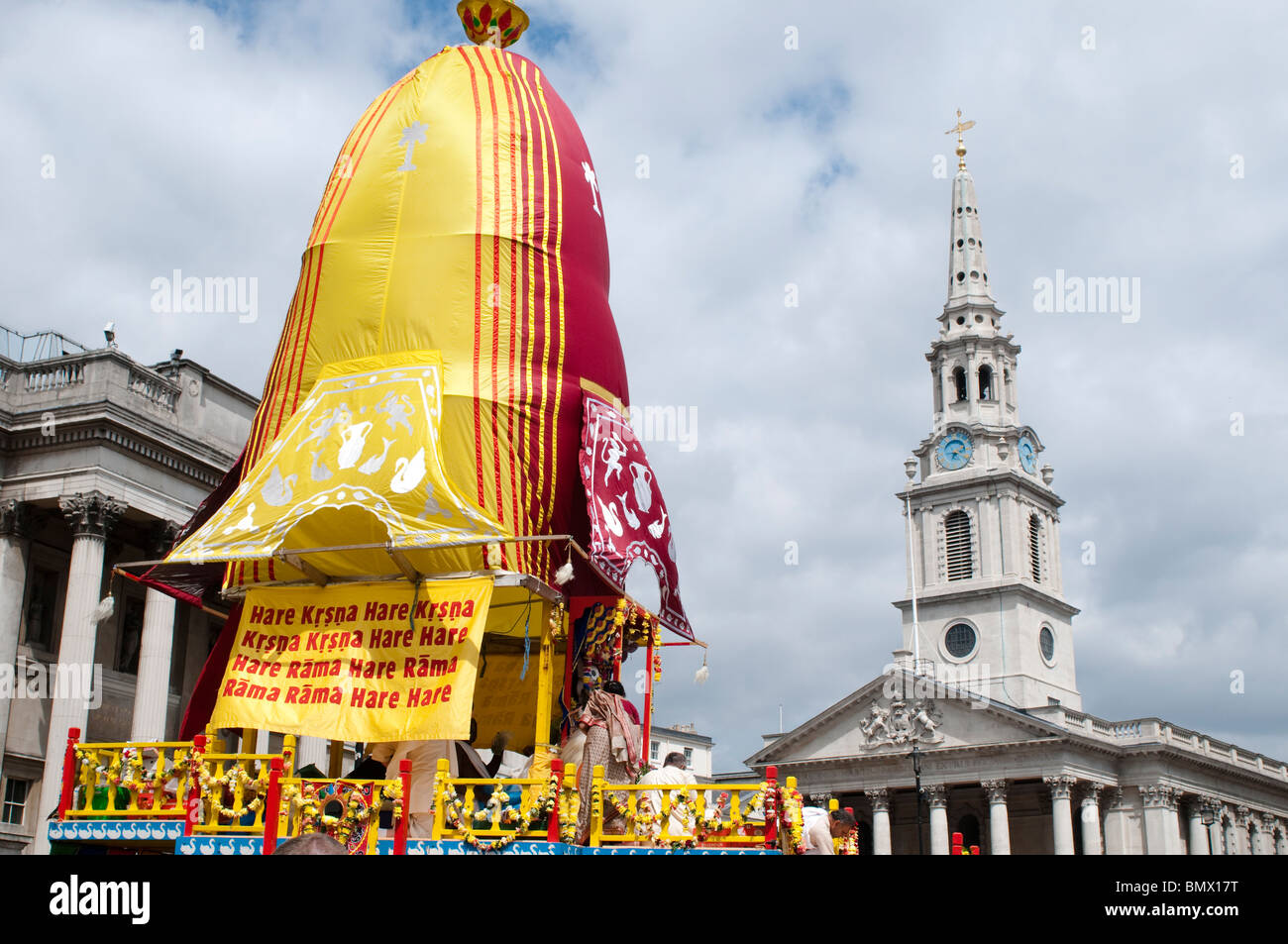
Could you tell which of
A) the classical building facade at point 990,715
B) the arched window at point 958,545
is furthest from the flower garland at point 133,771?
the arched window at point 958,545

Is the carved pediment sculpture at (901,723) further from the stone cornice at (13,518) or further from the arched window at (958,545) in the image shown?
the stone cornice at (13,518)

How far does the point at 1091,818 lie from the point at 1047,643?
1528 centimetres

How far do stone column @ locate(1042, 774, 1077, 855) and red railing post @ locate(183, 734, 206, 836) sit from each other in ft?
188

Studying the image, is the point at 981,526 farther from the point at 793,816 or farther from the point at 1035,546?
the point at 793,816

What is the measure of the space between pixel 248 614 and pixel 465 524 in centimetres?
344

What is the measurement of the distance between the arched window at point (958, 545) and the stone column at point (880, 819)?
15213mm

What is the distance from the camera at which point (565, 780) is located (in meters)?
12.5

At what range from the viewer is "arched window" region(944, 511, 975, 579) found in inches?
3066

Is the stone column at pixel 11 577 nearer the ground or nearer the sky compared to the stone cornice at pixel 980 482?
nearer the ground

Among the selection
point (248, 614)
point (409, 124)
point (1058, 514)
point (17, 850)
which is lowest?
point (17, 850)

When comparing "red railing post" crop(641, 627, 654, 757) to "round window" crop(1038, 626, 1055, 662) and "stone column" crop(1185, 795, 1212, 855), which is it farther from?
"round window" crop(1038, 626, 1055, 662)

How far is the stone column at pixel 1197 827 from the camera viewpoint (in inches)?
2640
